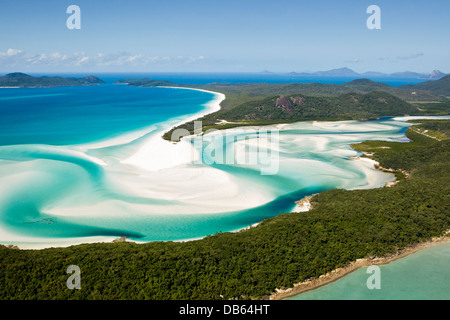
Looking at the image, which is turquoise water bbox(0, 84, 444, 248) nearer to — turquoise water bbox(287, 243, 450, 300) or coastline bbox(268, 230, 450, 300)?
coastline bbox(268, 230, 450, 300)

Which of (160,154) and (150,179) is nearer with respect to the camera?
(150,179)

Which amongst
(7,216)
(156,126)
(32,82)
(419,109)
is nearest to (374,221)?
(7,216)

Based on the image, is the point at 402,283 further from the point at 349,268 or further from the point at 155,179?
the point at 155,179

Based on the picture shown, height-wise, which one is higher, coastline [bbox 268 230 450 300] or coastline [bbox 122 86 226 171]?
coastline [bbox 122 86 226 171]

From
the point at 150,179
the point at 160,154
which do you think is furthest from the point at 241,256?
the point at 160,154

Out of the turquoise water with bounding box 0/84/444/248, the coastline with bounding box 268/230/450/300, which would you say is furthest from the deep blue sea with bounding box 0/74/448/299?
the coastline with bounding box 268/230/450/300

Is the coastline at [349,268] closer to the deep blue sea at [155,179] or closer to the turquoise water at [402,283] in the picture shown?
the turquoise water at [402,283]

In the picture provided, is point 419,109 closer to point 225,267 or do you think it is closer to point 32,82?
point 225,267
